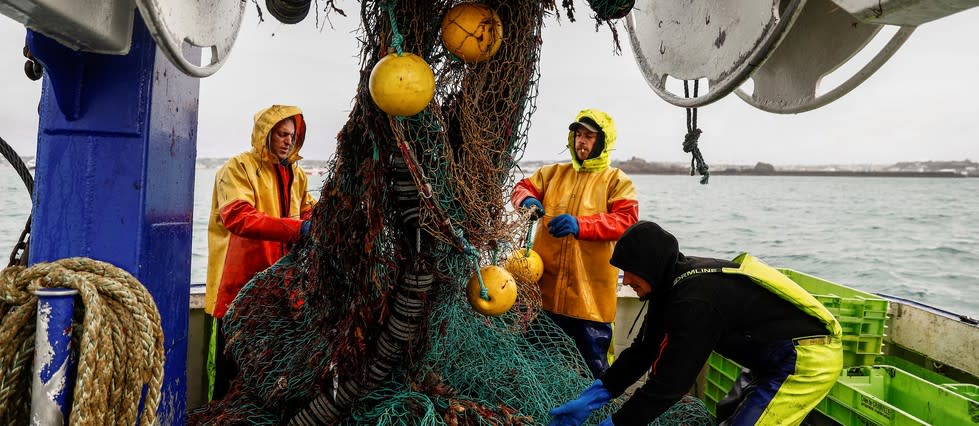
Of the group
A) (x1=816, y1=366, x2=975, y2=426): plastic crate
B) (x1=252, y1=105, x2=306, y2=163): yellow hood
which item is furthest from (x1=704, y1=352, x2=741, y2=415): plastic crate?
(x1=252, y1=105, x2=306, y2=163): yellow hood

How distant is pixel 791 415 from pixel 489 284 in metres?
1.65

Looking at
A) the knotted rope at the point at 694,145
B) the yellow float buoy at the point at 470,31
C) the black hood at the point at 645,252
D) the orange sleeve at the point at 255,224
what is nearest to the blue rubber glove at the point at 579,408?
the black hood at the point at 645,252

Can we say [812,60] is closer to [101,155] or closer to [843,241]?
[101,155]

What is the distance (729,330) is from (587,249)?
136 cm

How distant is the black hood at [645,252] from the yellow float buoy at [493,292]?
60 centimetres

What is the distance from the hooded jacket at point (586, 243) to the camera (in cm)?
410

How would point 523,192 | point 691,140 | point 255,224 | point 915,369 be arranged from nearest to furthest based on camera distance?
point 691,140 → point 255,224 → point 523,192 → point 915,369

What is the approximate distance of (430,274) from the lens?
7.92ft

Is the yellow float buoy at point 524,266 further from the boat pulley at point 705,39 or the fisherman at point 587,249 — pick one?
the boat pulley at point 705,39

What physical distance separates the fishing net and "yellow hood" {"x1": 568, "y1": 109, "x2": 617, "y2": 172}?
1.61 m

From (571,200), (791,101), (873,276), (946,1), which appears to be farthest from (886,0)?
(873,276)

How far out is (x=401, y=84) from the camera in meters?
1.97

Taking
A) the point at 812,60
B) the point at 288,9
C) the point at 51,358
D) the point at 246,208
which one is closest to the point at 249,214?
the point at 246,208

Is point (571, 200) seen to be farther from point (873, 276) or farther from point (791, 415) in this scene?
point (873, 276)
